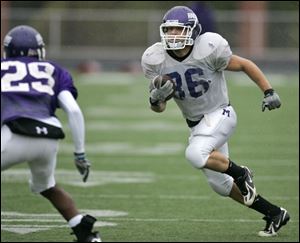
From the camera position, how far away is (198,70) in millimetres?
6219

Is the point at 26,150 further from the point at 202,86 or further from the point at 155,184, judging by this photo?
the point at 155,184

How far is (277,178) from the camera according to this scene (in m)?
9.53

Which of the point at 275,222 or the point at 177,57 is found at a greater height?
the point at 177,57

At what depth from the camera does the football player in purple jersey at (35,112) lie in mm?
5469

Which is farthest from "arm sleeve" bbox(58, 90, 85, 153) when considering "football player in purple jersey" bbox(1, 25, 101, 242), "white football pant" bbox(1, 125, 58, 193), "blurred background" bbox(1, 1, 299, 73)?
"blurred background" bbox(1, 1, 299, 73)

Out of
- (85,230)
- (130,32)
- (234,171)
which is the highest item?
(234,171)

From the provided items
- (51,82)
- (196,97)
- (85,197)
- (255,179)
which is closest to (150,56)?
(196,97)

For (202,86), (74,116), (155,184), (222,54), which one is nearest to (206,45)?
(222,54)

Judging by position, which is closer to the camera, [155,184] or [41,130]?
[41,130]

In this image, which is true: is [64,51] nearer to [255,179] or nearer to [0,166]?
[255,179]

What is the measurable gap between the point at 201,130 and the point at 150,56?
57cm

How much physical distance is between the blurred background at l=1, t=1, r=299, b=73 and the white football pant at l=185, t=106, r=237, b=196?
16646 mm

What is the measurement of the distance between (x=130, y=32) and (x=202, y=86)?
694 inches

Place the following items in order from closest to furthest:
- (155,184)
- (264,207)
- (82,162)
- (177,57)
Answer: (82,162) → (177,57) → (264,207) → (155,184)
